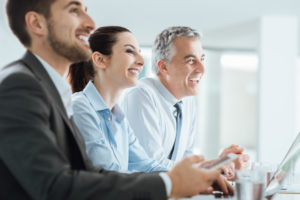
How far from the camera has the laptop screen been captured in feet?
4.65

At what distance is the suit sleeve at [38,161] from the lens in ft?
3.12

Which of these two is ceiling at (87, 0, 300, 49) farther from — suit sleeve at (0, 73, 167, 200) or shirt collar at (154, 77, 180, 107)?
suit sleeve at (0, 73, 167, 200)

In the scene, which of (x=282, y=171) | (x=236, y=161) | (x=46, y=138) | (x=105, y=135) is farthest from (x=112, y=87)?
(x=46, y=138)

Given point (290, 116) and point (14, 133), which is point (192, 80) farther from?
point (290, 116)

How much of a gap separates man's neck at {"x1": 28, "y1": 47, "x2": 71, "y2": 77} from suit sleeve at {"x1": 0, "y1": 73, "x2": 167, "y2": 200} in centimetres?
25

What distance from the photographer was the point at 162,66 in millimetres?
2918

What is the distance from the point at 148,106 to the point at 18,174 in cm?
162

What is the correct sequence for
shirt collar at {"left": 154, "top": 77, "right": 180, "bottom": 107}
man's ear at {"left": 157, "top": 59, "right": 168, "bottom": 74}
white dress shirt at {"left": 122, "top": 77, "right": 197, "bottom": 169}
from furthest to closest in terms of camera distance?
man's ear at {"left": 157, "top": 59, "right": 168, "bottom": 74}, shirt collar at {"left": 154, "top": 77, "right": 180, "bottom": 107}, white dress shirt at {"left": 122, "top": 77, "right": 197, "bottom": 169}

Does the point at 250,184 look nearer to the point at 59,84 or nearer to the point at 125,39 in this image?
the point at 59,84

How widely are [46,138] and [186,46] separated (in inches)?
77.6

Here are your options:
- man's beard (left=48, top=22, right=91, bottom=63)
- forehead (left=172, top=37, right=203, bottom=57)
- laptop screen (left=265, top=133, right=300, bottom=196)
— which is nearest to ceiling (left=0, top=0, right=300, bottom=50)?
forehead (left=172, top=37, right=203, bottom=57)

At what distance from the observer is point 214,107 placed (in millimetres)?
8461

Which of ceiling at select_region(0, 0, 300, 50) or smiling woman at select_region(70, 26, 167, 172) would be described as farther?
ceiling at select_region(0, 0, 300, 50)

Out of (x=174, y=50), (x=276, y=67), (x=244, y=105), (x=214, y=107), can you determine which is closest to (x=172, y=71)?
(x=174, y=50)
